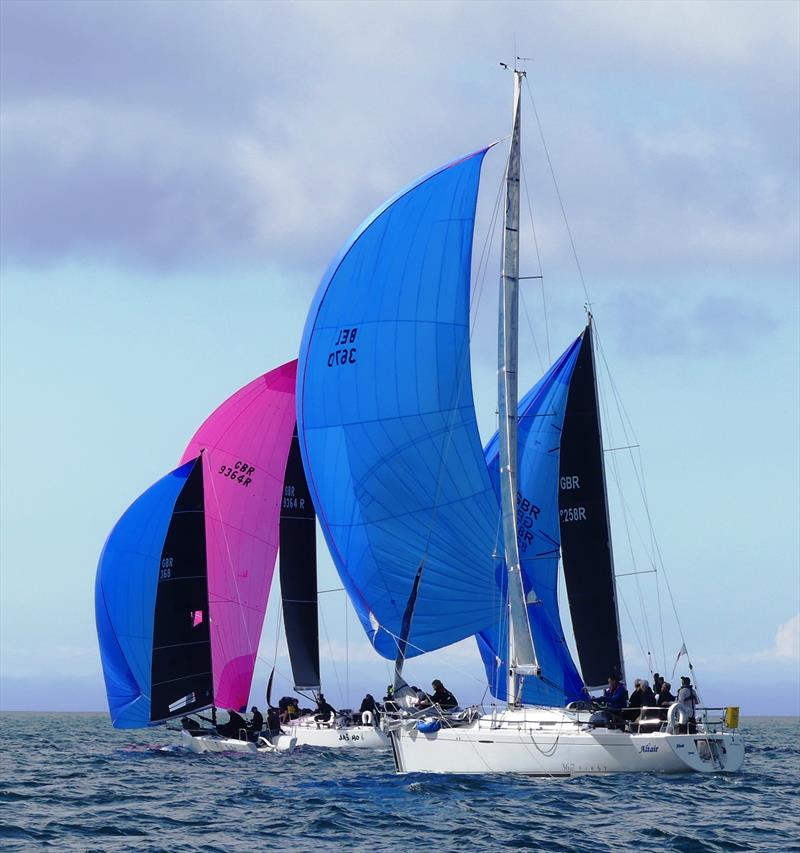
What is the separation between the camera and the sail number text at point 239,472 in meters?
45.1

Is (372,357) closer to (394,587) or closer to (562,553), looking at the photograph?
(394,587)

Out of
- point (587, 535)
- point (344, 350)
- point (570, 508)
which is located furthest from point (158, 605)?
point (344, 350)

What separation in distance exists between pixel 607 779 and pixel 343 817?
5.94 m

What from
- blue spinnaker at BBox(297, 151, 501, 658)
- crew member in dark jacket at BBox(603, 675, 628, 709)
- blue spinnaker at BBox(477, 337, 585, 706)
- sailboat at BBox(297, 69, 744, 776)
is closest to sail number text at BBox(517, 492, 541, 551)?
blue spinnaker at BBox(477, 337, 585, 706)

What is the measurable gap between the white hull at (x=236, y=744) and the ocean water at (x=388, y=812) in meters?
5.65

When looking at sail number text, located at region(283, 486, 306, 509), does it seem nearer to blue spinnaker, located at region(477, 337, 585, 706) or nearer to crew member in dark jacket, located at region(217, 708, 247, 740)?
crew member in dark jacket, located at region(217, 708, 247, 740)

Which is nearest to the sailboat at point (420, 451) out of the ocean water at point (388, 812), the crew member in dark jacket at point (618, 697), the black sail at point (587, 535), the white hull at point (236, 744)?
the crew member in dark jacket at point (618, 697)

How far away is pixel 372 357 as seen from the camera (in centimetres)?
3028

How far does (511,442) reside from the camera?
30.9 m

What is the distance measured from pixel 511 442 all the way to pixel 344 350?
379 cm

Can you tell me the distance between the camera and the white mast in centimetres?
3058

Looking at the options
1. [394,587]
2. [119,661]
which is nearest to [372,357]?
[394,587]

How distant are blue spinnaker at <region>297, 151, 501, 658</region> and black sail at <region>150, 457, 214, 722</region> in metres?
13.2

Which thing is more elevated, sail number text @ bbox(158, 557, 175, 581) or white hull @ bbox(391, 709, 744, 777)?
sail number text @ bbox(158, 557, 175, 581)
